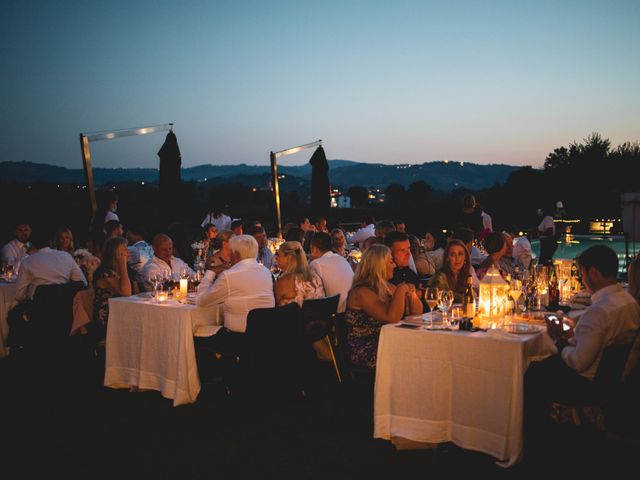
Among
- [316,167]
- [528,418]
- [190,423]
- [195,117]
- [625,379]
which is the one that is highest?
[195,117]

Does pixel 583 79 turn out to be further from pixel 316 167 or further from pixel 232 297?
pixel 232 297

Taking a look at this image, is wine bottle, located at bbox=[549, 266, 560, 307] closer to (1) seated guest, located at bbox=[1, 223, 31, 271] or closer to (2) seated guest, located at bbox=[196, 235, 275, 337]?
(2) seated guest, located at bbox=[196, 235, 275, 337]

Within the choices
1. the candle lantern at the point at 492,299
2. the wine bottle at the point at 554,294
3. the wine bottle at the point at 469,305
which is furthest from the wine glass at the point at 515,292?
the wine bottle at the point at 554,294

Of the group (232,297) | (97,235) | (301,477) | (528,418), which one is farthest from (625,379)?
(97,235)

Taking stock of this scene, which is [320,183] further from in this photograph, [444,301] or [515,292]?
[444,301]

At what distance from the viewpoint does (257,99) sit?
24234 millimetres

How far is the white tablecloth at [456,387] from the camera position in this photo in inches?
138

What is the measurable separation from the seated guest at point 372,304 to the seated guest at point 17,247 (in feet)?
19.1

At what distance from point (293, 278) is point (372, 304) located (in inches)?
Result: 46.0

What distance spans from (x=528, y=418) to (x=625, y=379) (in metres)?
0.84

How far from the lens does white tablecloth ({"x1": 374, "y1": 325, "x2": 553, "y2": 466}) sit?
3.51 metres

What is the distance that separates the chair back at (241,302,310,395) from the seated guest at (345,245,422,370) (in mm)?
535

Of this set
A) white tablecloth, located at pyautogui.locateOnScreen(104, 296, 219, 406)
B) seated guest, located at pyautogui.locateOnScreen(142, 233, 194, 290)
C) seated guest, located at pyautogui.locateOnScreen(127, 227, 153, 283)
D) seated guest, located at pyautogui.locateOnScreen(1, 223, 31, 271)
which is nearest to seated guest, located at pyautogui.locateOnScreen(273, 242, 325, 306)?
white tablecloth, located at pyautogui.locateOnScreen(104, 296, 219, 406)

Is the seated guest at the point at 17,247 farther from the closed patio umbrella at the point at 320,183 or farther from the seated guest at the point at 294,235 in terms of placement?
the closed patio umbrella at the point at 320,183
